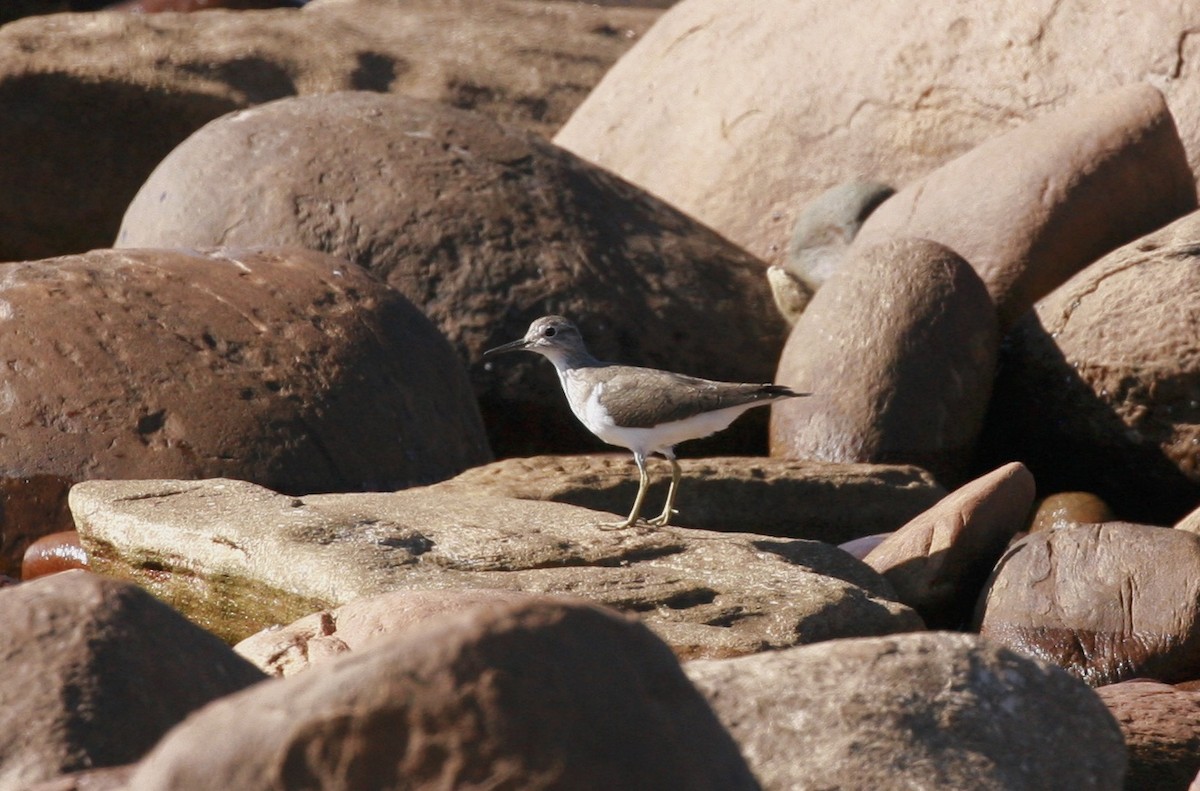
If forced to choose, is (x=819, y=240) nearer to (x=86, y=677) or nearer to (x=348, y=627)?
(x=348, y=627)

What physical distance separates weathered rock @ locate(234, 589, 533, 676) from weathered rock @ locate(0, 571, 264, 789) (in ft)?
3.57

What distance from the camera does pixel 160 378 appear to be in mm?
7246

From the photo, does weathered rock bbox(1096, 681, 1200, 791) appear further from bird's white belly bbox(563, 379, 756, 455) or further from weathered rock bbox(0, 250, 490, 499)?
weathered rock bbox(0, 250, 490, 499)

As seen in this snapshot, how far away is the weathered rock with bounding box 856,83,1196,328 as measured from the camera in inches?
350

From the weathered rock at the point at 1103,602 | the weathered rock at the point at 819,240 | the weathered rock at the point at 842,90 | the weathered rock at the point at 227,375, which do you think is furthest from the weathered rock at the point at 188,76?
the weathered rock at the point at 1103,602

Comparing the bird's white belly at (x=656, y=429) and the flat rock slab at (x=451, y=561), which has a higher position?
the bird's white belly at (x=656, y=429)

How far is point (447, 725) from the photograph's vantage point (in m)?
2.61

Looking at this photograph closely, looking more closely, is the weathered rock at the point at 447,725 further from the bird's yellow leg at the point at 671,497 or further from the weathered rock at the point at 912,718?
the bird's yellow leg at the point at 671,497

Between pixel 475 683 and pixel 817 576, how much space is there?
3409 mm

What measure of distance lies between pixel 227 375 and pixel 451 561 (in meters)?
2.10

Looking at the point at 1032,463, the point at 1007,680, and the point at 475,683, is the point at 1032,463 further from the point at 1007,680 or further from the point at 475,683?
the point at 475,683

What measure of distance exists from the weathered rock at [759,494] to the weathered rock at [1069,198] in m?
1.96

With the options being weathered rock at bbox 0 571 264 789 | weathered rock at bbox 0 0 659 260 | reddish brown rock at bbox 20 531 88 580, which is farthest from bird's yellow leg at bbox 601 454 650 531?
weathered rock at bbox 0 0 659 260

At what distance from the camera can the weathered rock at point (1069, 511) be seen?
779 cm
